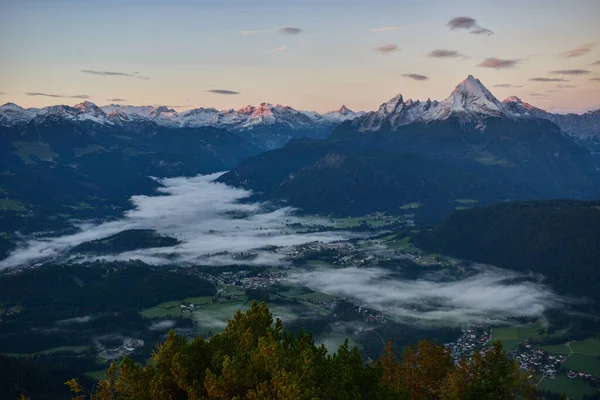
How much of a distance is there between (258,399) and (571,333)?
569 ft

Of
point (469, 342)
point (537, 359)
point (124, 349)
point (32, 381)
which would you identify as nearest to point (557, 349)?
point (537, 359)

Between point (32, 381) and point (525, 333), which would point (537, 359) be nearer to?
point (525, 333)

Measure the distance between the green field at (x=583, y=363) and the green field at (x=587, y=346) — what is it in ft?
13.4

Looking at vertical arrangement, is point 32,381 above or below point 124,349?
above

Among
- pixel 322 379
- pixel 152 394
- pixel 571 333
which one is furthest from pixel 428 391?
pixel 571 333

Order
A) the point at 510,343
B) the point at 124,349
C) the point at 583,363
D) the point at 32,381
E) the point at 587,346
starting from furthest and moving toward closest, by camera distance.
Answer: the point at 124,349
the point at 510,343
the point at 587,346
the point at 583,363
the point at 32,381

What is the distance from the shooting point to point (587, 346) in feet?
584

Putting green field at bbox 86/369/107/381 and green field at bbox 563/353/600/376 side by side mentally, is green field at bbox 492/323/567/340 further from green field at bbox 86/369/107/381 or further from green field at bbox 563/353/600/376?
green field at bbox 86/369/107/381

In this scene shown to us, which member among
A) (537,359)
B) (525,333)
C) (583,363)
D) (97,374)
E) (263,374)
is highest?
(263,374)

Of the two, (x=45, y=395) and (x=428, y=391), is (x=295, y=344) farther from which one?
(x=45, y=395)

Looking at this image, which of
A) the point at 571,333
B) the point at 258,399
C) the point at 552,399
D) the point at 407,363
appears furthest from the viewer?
the point at 571,333

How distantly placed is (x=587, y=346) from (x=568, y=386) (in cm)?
3805

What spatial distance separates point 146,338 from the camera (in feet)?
640

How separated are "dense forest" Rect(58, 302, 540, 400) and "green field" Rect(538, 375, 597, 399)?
93879 millimetres
